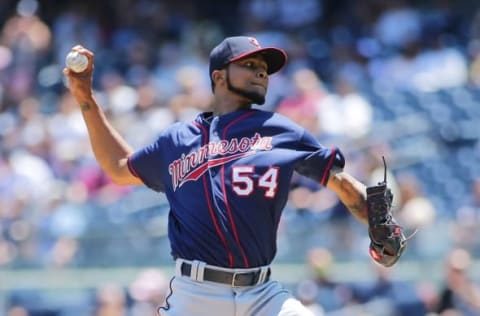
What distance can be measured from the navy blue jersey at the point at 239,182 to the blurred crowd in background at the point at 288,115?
372 cm

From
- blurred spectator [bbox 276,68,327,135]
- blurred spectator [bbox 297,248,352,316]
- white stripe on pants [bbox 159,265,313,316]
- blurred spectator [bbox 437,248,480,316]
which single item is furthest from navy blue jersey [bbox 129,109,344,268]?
blurred spectator [bbox 276,68,327,135]

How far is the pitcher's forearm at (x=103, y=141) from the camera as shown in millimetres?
4934

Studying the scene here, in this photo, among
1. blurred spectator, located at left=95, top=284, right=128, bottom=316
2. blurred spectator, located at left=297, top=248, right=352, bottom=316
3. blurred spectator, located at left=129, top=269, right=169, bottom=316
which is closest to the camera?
blurred spectator, located at left=129, top=269, right=169, bottom=316

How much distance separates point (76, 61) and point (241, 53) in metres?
0.76

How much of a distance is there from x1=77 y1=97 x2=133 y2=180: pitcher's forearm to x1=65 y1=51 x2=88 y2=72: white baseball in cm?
15

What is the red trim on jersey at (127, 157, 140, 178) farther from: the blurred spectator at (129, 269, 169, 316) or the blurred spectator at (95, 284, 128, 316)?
the blurred spectator at (95, 284, 128, 316)

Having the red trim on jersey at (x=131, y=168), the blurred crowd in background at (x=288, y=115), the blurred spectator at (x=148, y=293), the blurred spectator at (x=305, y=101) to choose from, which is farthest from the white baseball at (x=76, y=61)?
the blurred spectator at (x=305, y=101)

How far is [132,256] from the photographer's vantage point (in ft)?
31.0

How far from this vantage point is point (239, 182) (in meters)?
4.51

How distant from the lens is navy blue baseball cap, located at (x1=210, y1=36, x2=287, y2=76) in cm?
463

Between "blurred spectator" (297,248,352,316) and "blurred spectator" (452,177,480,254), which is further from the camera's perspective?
"blurred spectator" (452,177,480,254)

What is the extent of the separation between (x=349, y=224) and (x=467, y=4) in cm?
642

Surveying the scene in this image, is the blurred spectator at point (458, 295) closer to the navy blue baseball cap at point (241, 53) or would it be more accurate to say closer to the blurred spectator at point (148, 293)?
the blurred spectator at point (148, 293)

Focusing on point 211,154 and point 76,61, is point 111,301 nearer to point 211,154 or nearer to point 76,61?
point 76,61
